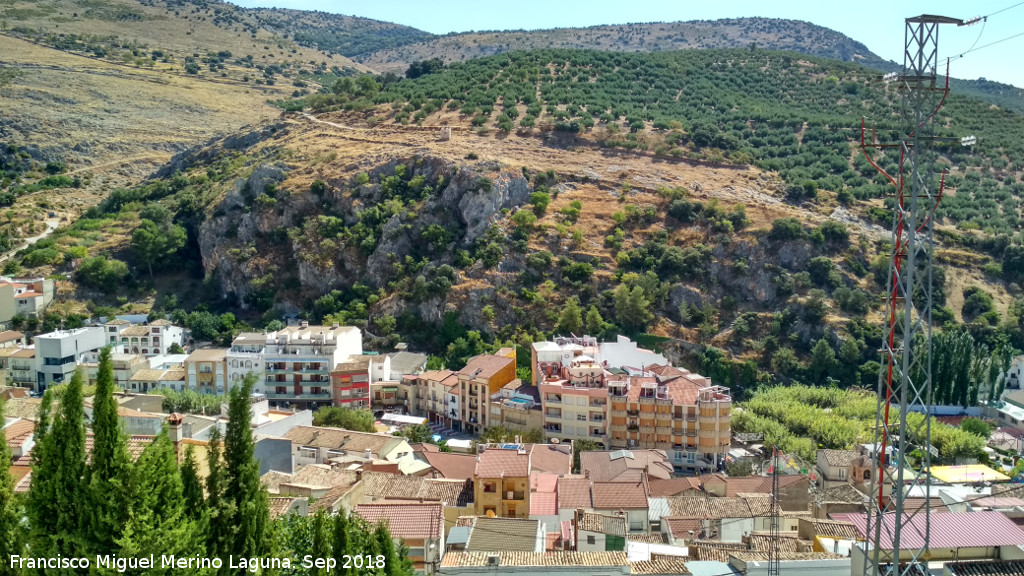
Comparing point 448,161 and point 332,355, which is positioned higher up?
point 448,161

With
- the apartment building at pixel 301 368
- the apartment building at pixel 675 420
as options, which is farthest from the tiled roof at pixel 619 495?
the apartment building at pixel 301 368

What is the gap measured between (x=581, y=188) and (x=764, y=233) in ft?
43.7

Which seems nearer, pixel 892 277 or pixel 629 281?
pixel 892 277

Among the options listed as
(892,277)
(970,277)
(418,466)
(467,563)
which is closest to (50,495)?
(467,563)

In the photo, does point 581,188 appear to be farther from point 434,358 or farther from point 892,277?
point 892,277

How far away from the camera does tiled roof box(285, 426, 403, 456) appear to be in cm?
3284

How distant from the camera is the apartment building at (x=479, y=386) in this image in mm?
42500

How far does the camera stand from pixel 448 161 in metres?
65.0

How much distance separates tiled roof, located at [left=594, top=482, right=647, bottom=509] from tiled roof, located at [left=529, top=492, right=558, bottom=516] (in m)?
1.19

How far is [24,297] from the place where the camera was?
5619 centimetres

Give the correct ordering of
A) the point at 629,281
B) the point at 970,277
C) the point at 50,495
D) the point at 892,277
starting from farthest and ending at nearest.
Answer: the point at 970,277
the point at 629,281
the point at 892,277
the point at 50,495

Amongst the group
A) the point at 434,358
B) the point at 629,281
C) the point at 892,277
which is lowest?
the point at 434,358

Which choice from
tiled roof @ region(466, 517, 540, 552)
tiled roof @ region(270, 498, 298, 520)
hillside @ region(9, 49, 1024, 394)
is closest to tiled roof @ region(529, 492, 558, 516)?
tiled roof @ region(466, 517, 540, 552)

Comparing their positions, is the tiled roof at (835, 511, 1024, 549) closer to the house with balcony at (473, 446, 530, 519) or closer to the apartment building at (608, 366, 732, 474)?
the house with balcony at (473, 446, 530, 519)
